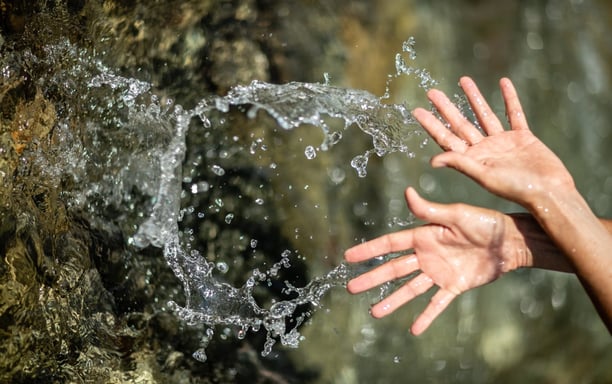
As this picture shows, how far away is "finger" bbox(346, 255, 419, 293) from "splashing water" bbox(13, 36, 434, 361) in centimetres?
71

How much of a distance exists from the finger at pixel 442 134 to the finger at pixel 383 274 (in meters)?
0.27

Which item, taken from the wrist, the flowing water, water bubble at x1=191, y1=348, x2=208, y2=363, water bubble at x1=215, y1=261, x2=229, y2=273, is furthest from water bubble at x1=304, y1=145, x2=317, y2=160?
the wrist

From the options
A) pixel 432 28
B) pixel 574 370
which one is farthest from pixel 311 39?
pixel 574 370

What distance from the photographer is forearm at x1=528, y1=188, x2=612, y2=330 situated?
1.46m

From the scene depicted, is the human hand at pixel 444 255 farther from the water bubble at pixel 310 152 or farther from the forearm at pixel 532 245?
the water bubble at pixel 310 152

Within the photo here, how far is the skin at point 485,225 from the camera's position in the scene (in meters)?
1.51

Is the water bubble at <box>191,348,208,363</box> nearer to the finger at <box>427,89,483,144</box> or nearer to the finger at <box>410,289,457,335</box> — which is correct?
the finger at <box>410,289,457,335</box>

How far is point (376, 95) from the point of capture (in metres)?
2.53

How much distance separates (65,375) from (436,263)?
1265mm

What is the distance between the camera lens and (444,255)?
1648mm

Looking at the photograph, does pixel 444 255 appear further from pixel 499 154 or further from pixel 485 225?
pixel 499 154

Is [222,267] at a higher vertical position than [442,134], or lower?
lower

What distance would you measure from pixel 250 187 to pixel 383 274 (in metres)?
0.90

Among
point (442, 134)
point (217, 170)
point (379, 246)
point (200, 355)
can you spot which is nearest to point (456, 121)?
point (442, 134)
